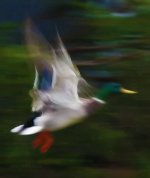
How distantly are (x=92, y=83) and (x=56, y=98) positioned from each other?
94 cm

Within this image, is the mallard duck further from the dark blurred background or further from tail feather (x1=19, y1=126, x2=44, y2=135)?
the dark blurred background

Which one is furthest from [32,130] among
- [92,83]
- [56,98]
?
[92,83]

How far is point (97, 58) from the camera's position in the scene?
4742 millimetres

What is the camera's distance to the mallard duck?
3.54m

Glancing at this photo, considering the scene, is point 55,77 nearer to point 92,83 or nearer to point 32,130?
point 32,130

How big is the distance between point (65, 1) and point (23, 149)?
3.18 ft

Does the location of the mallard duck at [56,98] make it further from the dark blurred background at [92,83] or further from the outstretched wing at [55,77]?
the dark blurred background at [92,83]

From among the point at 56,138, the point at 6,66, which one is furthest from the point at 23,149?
the point at 6,66

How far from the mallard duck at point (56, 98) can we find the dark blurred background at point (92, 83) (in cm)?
88

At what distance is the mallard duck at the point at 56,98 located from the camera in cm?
354

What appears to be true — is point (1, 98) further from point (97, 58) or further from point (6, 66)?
point (97, 58)

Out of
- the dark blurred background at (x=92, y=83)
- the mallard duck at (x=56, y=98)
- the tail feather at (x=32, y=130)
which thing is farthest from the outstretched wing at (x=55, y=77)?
the dark blurred background at (x=92, y=83)

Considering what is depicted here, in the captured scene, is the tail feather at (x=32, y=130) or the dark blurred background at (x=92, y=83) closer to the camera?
the tail feather at (x=32, y=130)

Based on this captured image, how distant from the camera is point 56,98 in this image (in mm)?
3594
